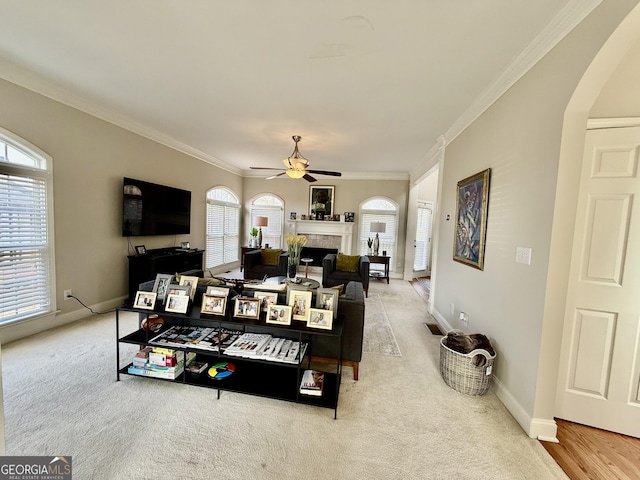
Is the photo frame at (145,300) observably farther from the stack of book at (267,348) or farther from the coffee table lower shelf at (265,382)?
the stack of book at (267,348)

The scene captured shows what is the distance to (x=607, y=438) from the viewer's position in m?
1.84

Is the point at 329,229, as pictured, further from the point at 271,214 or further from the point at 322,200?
the point at 271,214

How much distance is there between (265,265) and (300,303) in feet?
11.6

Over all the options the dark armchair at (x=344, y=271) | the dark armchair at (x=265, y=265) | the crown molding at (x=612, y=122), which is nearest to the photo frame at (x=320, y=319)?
the crown molding at (x=612, y=122)

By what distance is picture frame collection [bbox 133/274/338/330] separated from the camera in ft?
6.61

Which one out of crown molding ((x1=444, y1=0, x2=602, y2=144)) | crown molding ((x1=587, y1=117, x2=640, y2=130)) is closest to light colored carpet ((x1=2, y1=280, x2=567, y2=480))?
crown molding ((x1=587, y1=117, x2=640, y2=130))

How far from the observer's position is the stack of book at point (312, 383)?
2.02m

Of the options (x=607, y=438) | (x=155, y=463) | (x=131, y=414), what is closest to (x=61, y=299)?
(x=131, y=414)

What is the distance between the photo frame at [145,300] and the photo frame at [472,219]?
2975mm

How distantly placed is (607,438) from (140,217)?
5.49m

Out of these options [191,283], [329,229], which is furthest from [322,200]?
[191,283]

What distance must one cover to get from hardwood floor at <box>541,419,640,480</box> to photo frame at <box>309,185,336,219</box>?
5913mm

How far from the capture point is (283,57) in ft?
7.46

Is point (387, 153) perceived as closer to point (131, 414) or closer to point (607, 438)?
point (607, 438)
